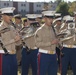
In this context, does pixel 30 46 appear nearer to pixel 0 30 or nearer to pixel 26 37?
pixel 26 37

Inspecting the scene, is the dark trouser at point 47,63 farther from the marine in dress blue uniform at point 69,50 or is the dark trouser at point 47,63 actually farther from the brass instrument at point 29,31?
the brass instrument at point 29,31

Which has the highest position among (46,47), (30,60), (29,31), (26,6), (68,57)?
(29,31)

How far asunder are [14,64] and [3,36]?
0.76 meters

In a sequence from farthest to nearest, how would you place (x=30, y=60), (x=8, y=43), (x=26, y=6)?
(x=26, y=6) → (x=30, y=60) → (x=8, y=43)

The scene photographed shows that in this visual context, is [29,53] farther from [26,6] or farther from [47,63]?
[26,6]

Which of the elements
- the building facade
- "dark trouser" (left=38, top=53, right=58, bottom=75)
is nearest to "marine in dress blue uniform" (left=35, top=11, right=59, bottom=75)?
"dark trouser" (left=38, top=53, right=58, bottom=75)

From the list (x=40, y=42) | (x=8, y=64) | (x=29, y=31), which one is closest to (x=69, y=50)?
(x=29, y=31)

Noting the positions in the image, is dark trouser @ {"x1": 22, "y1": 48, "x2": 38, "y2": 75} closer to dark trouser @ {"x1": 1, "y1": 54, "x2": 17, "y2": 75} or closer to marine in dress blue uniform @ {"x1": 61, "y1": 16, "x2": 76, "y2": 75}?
marine in dress blue uniform @ {"x1": 61, "y1": 16, "x2": 76, "y2": 75}

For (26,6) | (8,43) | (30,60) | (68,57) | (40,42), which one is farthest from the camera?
(26,6)

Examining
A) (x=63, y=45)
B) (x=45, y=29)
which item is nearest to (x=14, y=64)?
(x=45, y=29)

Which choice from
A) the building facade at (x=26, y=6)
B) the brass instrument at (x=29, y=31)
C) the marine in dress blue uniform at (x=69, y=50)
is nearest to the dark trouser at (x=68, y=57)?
the marine in dress blue uniform at (x=69, y=50)

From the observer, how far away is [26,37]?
7.58 metres

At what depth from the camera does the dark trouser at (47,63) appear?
6348 mm

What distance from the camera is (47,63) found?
634 cm
